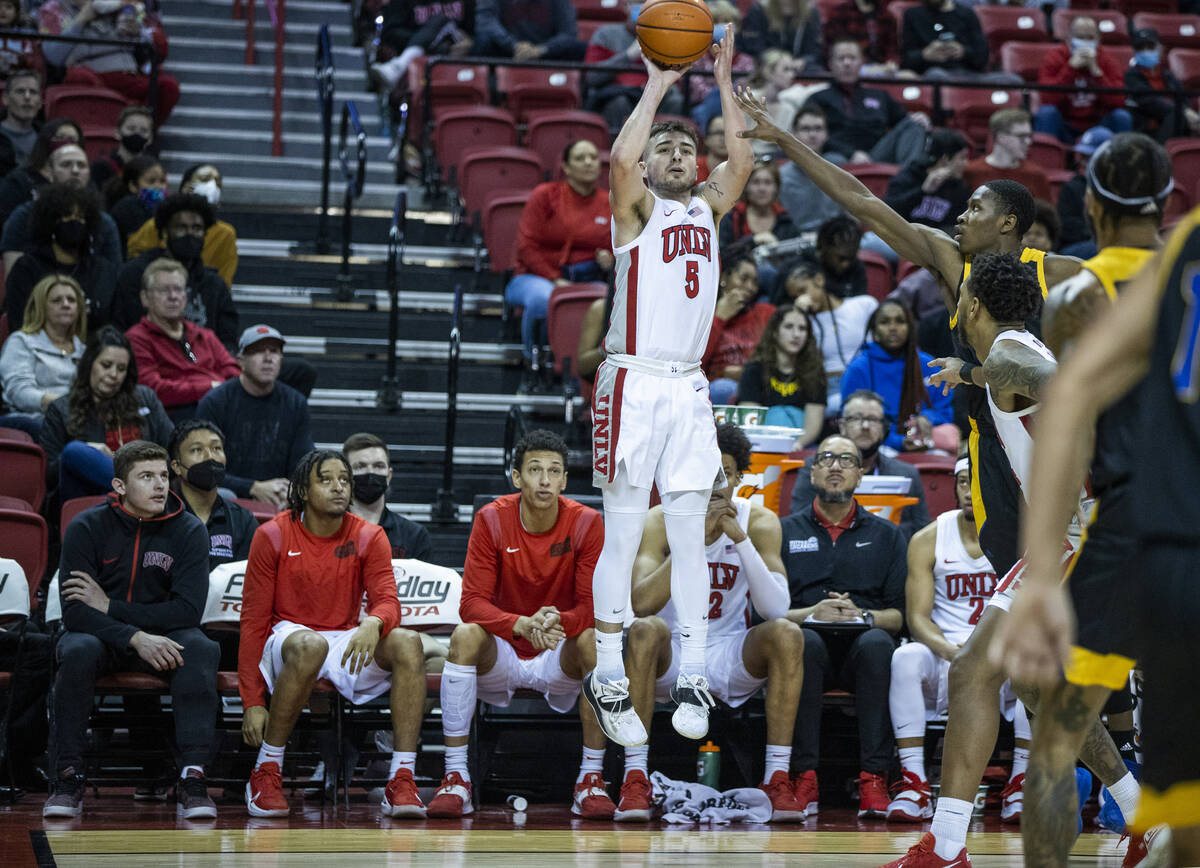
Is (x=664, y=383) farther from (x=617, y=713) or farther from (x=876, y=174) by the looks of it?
(x=876, y=174)

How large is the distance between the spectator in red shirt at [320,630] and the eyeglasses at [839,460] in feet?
7.05

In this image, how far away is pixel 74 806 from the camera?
6371mm

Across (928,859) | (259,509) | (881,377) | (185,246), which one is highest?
(185,246)

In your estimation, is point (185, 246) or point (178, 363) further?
point (185, 246)

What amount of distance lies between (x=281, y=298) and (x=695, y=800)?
504 cm

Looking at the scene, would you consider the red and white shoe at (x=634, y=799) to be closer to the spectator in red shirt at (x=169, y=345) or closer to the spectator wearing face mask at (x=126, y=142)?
the spectator in red shirt at (x=169, y=345)

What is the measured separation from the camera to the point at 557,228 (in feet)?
32.3

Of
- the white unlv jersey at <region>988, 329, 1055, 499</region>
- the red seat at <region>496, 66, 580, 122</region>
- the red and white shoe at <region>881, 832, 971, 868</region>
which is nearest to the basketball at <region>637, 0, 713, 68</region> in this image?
the white unlv jersey at <region>988, 329, 1055, 499</region>

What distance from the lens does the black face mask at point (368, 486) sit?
7523mm

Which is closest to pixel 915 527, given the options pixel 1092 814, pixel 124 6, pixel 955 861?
pixel 1092 814

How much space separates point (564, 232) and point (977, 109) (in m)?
4.77

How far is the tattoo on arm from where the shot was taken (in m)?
4.52

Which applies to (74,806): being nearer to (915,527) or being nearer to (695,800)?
(695,800)

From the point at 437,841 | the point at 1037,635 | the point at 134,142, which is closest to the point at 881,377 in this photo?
the point at 437,841
